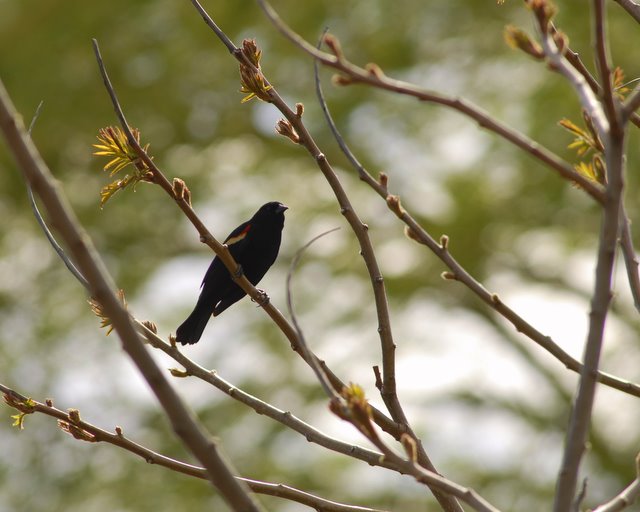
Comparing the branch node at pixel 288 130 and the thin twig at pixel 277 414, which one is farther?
the branch node at pixel 288 130

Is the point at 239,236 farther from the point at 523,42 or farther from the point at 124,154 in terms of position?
the point at 523,42

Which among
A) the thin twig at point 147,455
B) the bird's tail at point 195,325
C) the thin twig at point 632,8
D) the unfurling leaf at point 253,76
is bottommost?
the thin twig at point 147,455

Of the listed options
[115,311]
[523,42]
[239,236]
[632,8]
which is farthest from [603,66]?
[239,236]

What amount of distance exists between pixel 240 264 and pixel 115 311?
325 centimetres

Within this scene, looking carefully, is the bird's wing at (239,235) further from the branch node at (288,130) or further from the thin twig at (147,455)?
the thin twig at (147,455)

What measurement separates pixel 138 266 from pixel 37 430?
6.68 ft

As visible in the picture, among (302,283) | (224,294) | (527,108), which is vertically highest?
(527,108)

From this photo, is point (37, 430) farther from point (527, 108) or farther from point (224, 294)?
point (527, 108)

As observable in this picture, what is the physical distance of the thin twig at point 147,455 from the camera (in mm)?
2271

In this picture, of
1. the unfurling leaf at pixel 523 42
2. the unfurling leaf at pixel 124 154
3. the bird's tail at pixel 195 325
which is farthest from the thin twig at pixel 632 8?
the bird's tail at pixel 195 325

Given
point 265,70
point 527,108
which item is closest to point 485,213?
point 527,108

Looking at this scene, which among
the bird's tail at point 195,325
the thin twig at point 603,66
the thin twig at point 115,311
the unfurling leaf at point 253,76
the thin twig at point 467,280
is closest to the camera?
the thin twig at point 115,311

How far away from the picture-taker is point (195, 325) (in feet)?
15.1

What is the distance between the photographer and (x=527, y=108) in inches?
327
